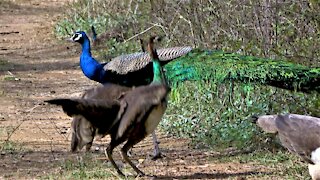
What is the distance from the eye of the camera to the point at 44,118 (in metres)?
9.64

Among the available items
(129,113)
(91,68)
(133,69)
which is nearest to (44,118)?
(91,68)

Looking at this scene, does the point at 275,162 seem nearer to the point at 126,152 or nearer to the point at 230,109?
the point at 230,109

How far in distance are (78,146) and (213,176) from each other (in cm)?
118

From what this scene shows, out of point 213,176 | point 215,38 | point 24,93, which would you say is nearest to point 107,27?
point 24,93

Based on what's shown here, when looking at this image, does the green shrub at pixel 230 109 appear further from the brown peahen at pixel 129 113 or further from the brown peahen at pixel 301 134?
the brown peahen at pixel 129 113

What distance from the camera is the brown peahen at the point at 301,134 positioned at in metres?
6.54

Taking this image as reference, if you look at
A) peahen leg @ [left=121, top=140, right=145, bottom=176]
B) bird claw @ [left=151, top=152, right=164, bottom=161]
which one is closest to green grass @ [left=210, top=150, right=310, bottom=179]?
bird claw @ [left=151, top=152, right=164, bottom=161]

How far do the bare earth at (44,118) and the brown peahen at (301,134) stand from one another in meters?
0.48

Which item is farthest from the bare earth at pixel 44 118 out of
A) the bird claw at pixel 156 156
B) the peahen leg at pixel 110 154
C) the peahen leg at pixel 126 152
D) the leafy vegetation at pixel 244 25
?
the leafy vegetation at pixel 244 25

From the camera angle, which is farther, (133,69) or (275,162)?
(133,69)

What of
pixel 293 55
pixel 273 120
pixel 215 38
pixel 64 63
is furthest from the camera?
pixel 64 63

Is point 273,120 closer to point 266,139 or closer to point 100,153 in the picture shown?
point 266,139

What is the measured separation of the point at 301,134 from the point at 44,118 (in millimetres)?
3818

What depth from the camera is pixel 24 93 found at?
1133 cm
